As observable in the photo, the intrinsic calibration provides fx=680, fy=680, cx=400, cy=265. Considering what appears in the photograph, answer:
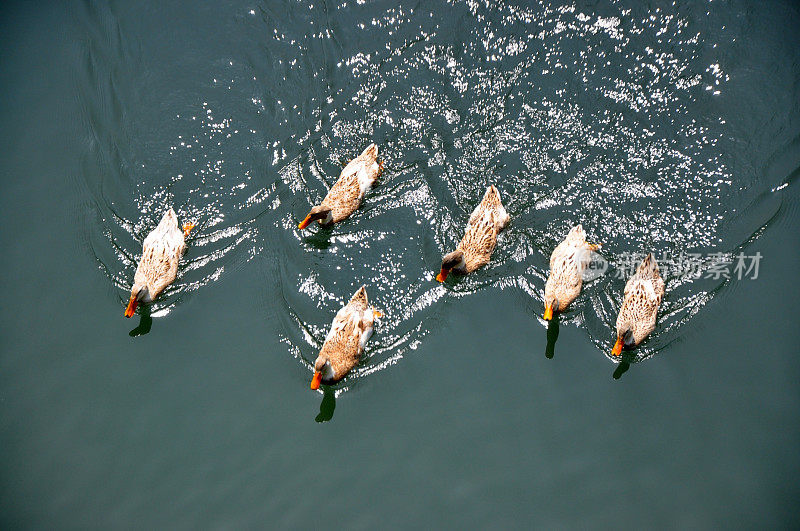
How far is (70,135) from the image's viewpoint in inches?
442

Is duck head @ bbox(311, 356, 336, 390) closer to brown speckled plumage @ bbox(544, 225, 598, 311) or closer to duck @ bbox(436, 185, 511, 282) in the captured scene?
duck @ bbox(436, 185, 511, 282)

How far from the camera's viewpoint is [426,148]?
34.9 feet

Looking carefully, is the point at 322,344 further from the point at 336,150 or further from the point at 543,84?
the point at 543,84

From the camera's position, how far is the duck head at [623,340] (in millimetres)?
8914

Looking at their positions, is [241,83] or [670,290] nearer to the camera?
[670,290]

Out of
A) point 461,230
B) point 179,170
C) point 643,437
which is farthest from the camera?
point 179,170

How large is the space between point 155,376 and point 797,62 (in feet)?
36.6

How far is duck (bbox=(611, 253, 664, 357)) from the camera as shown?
8.97 meters

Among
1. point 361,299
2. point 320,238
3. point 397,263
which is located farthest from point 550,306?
point 320,238

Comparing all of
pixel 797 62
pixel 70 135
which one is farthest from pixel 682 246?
pixel 70 135

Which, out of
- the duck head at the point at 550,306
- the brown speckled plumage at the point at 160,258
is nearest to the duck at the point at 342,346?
the duck head at the point at 550,306

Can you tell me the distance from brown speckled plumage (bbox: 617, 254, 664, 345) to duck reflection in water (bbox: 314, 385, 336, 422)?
3910mm

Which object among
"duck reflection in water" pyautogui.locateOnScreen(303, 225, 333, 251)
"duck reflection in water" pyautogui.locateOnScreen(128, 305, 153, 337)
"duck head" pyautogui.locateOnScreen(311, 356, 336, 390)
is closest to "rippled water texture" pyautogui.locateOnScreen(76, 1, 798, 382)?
"duck reflection in water" pyautogui.locateOnScreen(303, 225, 333, 251)

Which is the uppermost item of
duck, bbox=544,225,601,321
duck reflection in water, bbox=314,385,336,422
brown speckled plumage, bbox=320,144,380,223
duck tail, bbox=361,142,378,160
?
duck tail, bbox=361,142,378,160
